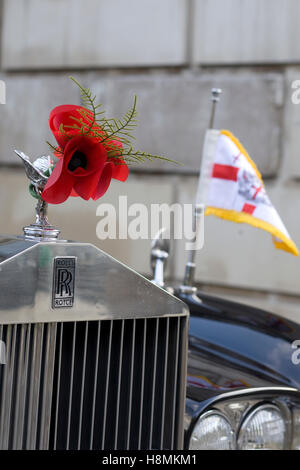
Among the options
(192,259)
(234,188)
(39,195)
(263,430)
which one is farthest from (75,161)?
(234,188)

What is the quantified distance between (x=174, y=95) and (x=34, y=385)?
13.3 ft

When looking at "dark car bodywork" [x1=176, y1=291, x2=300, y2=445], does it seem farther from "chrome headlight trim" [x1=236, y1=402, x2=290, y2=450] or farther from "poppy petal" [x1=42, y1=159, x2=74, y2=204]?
"poppy petal" [x1=42, y1=159, x2=74, y2=204]

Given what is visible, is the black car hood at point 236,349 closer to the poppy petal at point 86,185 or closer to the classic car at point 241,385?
the classic car at point 241,385

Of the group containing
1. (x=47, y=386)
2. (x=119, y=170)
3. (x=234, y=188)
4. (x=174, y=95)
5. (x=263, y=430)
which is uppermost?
(x=174, y=95)

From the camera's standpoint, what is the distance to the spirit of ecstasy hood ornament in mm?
1721

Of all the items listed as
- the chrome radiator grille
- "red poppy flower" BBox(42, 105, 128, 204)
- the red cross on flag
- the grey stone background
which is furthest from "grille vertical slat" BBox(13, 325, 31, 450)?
the grey stone background

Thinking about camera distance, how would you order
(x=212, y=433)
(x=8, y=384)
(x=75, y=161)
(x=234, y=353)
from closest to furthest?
(x=8, y=384) → (x=75, y=161) → (x=212, y=433) → (x=234, y=353)

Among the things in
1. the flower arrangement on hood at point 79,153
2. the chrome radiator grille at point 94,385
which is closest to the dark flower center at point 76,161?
the flower arrangement on hood at point 79,153

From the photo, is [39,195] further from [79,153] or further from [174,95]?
[174,95]

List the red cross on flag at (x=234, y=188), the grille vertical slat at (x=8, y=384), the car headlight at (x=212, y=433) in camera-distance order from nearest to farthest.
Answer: the grille vertical slat at (x=8, y=384)
the car headlight at (x=212, y=433)
the red cross on flag at (x=234, y=188)

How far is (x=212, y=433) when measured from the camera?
201 centimetres

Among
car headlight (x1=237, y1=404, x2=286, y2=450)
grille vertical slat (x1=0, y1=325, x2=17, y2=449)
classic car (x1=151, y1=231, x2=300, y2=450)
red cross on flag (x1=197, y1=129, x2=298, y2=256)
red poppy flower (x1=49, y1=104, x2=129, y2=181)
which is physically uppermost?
red poppy flower (x1=49, y1=104, x2=129, y2=181)

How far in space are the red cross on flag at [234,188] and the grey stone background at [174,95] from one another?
2014 millimetres

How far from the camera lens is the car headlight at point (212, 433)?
6.48 feet
